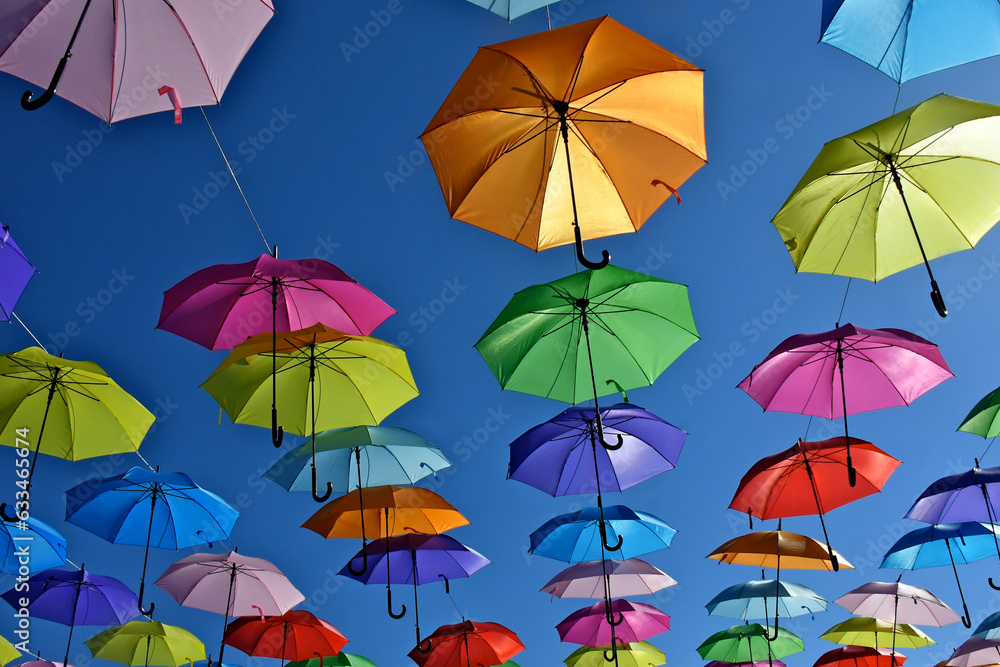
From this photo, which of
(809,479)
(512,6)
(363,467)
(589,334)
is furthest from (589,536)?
(512,6)

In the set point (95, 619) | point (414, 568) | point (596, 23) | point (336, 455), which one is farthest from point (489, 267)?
point (95, 619)

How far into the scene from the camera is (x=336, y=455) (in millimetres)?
7574

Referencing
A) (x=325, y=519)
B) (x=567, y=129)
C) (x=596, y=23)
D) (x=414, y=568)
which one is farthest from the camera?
(x=414, y=568)

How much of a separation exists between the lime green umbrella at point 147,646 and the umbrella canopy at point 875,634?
7.40m

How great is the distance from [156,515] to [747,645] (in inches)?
276

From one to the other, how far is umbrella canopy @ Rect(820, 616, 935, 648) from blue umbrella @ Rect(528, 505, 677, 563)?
2.76 m

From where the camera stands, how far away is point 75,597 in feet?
26.2

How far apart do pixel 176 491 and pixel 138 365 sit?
2672 mm

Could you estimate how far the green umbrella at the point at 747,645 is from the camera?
8.98 metres

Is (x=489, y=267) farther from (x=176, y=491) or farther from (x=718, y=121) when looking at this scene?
(x=176, y=491)

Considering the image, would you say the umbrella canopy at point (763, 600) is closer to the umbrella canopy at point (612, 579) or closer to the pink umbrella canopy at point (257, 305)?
the umbrella canopy at point (612, 579)

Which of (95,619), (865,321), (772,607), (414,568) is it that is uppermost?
(865,321)

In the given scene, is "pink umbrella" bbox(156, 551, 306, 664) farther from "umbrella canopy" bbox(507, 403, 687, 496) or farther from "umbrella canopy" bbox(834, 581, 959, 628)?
"umbrella canopy" bbox(834, 581, 959, 628)

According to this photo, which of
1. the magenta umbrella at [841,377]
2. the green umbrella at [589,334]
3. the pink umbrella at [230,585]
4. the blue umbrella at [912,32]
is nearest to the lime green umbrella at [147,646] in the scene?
the pink umbrella at [230,585]
